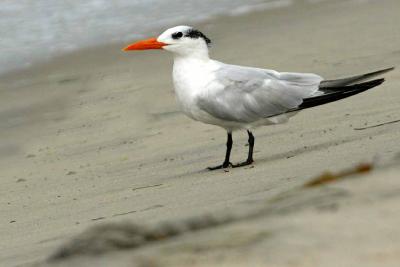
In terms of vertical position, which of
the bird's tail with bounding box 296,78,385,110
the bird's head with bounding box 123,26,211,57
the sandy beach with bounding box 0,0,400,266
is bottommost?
the sandy beach with bounding box 0,0,400,266

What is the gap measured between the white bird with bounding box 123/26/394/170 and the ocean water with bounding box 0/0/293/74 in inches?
176

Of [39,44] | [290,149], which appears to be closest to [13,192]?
[290,149]

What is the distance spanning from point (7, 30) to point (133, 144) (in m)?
4.78

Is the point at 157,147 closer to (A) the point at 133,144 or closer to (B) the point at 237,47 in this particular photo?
(A) the point at 133,144

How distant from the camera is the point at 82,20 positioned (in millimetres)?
11812

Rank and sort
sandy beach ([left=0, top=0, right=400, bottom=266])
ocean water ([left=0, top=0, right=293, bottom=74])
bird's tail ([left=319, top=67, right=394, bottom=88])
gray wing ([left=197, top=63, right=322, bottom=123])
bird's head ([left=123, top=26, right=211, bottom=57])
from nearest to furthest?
1. sandy beach ([left=0, top=0, right=400, bottom=266])
2. gray wing ([left=197, top=63, right=322, bottom=123])
3. bird's tail ([left=319, top=67, right=394, bottom=88])
4. bird's head ([left=123, top=26, right=211, bottom=57])
5. ocean water ([left=0, top=0, right=293, bottom=74])

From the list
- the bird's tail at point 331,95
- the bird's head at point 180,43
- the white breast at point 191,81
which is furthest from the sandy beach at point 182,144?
the bird's head at point 180,43

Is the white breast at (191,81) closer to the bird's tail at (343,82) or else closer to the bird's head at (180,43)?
the bird's head at (180,43)

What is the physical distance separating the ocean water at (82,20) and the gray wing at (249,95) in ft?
15.2

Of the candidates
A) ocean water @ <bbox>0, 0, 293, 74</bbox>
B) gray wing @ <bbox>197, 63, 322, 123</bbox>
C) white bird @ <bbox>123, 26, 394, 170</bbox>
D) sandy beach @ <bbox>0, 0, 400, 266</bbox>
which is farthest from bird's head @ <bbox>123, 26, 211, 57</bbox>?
ocean water @ <bbox>0, 0, 293, 74</bbox>

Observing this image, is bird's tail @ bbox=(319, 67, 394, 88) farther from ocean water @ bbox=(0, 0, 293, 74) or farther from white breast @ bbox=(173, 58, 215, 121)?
ocean water @ bbox=(0, 0, 293, 74)

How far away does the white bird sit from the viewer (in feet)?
19.2

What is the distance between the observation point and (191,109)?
19.2 ft

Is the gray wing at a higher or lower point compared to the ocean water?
higher
